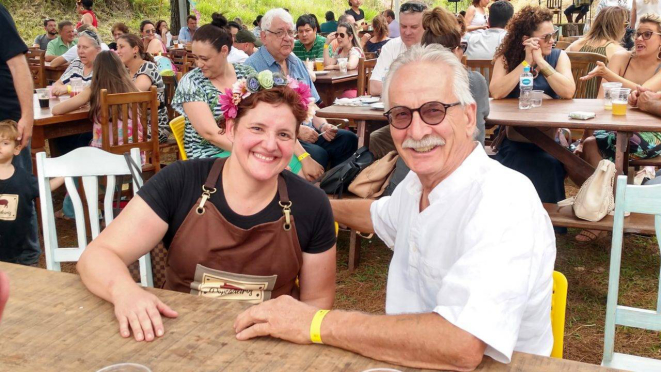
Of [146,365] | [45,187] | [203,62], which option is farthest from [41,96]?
[146,365]

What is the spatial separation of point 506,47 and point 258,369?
385 centimetres

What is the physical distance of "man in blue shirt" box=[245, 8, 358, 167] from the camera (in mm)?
4758

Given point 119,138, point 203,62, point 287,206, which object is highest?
point 203,62

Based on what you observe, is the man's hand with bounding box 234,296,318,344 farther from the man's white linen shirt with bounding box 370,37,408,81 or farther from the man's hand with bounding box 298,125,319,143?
the man's white linen shirt with bounding box 370,37,408,81

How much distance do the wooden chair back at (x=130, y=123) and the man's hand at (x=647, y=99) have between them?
322 cm

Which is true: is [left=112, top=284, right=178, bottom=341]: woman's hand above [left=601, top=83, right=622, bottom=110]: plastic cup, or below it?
below

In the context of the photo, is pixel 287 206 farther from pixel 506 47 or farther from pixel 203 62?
pixel 506 47

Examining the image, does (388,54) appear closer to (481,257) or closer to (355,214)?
(355,214)

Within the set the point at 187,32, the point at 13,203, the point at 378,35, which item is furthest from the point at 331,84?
the point at 187,32

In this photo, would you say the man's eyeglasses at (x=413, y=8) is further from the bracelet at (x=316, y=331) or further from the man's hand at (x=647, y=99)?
the bracelet at (x=316, y=331)

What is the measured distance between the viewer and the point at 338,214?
2.32m

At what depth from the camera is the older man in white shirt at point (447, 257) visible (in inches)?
53.6

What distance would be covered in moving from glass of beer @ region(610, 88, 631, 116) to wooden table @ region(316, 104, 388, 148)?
1.40 metres

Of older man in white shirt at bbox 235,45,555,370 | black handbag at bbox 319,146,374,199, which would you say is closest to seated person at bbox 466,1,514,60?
black handbag at bbox 319,146,374,199
